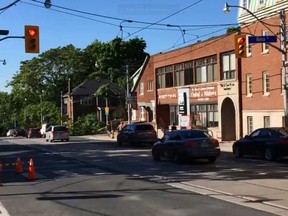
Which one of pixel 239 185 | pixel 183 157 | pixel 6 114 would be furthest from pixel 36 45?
pixel 6 114

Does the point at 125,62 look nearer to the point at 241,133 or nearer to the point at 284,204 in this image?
the point at 241,133

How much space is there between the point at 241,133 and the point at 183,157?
59.2ft

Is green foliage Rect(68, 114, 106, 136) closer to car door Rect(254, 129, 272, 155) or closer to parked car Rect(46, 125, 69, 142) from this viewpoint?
parked car Rect(46, 125, 69, 142)

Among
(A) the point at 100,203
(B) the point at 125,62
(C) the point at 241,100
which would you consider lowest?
(A) the point at 100,203

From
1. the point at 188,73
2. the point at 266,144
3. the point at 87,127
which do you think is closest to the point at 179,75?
the point at 188,73

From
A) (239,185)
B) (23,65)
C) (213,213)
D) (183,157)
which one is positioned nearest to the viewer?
(213,213)

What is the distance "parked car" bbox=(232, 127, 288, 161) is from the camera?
22.3m

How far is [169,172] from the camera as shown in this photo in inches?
743

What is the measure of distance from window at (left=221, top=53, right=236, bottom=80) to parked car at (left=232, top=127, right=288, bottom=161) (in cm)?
1558

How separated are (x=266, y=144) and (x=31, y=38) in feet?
35.4

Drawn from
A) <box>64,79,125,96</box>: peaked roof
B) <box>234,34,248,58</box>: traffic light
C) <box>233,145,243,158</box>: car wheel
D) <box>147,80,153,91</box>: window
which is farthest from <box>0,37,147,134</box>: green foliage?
<box>233,145,243,158</box>: car wheel

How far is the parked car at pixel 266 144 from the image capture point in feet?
73.3

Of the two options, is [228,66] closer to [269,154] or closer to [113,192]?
[269,154]

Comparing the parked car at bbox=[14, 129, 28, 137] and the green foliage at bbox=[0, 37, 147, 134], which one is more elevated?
the green foliage at bbox=[0, 37, 147, 134]
